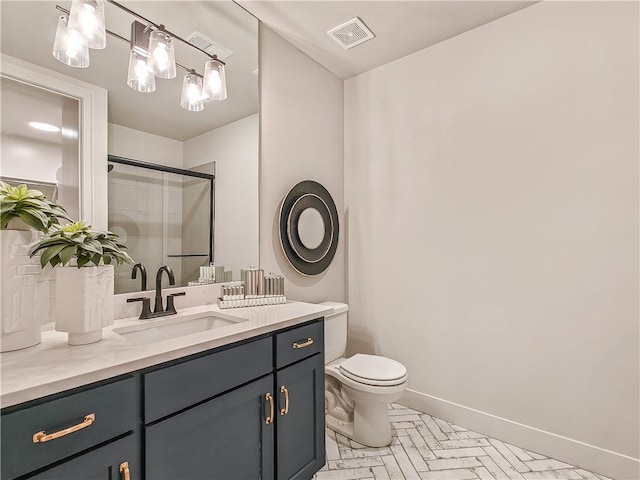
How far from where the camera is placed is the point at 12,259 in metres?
Result: 1.07

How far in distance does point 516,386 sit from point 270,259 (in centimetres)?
172

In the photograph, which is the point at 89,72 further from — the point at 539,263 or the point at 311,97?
the point at 539,263

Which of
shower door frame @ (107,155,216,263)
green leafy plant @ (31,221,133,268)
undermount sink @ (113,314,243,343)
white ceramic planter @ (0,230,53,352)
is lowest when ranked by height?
undermount sink @ (113,314,243,343)

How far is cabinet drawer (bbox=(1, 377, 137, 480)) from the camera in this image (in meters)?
0.78

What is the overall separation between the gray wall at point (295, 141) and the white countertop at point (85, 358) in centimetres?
90

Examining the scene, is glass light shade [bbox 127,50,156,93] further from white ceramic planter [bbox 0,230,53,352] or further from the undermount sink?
the undermount sink

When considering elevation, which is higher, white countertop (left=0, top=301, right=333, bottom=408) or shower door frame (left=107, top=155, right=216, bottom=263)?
shower door frame (left=107, top=155, right=216, bottom=263)

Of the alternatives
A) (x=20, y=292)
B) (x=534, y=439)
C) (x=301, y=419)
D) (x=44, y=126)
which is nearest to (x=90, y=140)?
(x=44, y=126)

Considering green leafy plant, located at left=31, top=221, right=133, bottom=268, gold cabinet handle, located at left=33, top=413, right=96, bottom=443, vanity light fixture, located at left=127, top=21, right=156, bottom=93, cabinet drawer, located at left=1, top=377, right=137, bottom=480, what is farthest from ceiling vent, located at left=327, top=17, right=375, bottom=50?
gold cabinet handle, located at left=33, top=413, right=96, bottom=443

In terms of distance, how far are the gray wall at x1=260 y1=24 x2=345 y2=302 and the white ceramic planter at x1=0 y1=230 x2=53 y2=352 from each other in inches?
47.7

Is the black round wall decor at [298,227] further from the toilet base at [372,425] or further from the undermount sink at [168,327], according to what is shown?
the toilet base at [372,425]

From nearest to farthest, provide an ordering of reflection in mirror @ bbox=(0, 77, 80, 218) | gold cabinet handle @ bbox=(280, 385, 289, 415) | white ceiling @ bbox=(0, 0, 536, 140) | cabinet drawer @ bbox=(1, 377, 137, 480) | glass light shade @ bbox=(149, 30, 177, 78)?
cabinet drawer @ bbox=(1, 377, 137, 480), reflection in mirror @ bbox=(0, 77, 80, 218), white ceiling @ bbox=(0, 0, 536, 140), gold cabinet handle @ bbox=(280, 385, 289, 415), glass light shade @ bbox=(149, 30, 177, 78)

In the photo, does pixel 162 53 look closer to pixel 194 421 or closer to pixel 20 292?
pixel 20 292

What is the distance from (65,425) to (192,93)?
5.30ft
